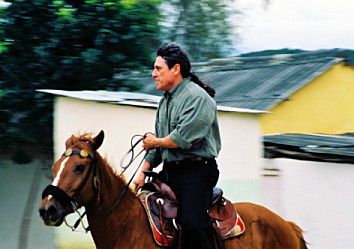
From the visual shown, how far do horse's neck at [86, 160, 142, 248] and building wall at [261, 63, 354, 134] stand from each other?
754 centimetres

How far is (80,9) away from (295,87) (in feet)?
16.7

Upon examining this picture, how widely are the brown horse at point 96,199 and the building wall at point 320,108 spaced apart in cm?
729

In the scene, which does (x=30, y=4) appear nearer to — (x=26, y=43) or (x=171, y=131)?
(x=26, y=43)

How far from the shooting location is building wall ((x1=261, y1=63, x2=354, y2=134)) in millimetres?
12383

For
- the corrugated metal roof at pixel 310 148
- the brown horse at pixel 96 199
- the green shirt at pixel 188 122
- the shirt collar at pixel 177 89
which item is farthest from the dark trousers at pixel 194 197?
the corrugated metal roof at pixel 310 148

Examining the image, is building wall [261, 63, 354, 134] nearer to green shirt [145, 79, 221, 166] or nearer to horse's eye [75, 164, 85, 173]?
green shirt [145, 79, 221, 166]

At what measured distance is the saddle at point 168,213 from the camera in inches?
194

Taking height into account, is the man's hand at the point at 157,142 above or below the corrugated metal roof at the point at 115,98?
above

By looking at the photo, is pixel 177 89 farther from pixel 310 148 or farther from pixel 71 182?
pixel 310 148

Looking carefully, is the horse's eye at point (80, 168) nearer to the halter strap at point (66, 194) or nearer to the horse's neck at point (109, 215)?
the halter strap at point (66, 194)

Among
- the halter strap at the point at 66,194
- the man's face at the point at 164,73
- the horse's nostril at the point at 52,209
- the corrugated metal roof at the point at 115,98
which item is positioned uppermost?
the man's face at the point at 164,73

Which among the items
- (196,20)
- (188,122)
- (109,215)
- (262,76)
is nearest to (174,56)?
(188,122)

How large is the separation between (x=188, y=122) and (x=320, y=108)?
28.9 ft

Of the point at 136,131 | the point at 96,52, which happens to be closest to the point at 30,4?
the point at 96,52
